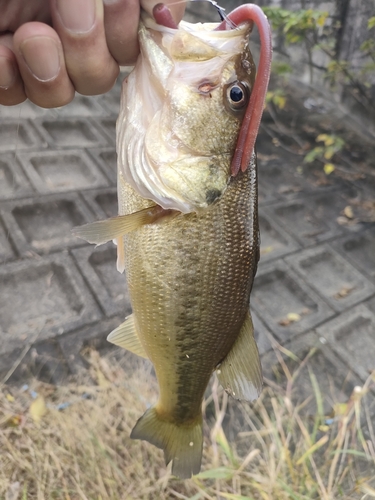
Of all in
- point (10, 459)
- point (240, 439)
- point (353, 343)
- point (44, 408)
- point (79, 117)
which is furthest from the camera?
point (79, 117)

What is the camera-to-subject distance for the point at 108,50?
0.99m

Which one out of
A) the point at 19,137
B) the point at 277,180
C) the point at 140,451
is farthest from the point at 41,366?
the point at 277,180

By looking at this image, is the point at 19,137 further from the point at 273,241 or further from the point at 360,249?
the point at 360,249

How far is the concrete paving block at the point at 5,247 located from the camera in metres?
2.80

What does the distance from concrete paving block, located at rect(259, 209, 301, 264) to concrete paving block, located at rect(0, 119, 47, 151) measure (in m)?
2.14

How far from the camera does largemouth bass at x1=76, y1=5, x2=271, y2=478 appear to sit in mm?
1012

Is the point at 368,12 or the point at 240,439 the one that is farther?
the point at 368,12

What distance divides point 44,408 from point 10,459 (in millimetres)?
274

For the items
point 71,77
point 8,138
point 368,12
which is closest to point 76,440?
point 71,77

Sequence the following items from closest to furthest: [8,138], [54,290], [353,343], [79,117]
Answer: [54,290] < [353,343] < [8,138] < [79,117]

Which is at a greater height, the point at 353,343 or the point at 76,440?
the point at 76,440

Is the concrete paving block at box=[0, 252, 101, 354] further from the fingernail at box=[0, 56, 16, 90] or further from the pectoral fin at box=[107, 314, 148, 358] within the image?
the fingernail at box=[0, 56, 16, 90]

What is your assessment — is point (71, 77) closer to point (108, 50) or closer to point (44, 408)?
point (108, 50)

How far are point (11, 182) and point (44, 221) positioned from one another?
0.45 meters
